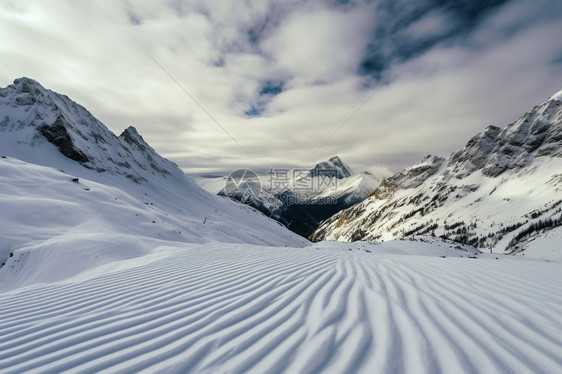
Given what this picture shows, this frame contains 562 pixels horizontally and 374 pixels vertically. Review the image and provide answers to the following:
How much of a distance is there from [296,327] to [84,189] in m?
25.5

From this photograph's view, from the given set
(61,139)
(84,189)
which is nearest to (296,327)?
(84,189)

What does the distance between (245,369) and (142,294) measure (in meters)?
3.05

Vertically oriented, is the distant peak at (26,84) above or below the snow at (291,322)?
above

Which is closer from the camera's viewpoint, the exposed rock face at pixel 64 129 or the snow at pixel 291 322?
the snow at pixel 291 322

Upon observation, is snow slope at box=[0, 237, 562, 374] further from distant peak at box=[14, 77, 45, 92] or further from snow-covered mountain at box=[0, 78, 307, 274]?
distant peak at box=[14, 77, 45, 92]

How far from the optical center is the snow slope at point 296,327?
222cm

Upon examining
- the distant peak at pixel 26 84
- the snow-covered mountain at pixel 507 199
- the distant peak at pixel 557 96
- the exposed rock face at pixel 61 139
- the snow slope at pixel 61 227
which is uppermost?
the distant peak at pixel 557 96

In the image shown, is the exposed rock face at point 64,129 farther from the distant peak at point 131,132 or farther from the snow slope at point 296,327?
the snow slope at point 296,327

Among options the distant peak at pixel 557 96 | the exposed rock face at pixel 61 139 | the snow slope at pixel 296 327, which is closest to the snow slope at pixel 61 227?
the snow slope at pixel 296 327

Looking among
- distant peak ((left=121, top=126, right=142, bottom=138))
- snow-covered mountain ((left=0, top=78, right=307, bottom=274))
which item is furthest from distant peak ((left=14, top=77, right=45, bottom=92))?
distant peak ((left=121, top=126, right=142, bottom=138))

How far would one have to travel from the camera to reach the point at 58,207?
52.5 feet

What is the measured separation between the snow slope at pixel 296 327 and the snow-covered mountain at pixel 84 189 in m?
9.59

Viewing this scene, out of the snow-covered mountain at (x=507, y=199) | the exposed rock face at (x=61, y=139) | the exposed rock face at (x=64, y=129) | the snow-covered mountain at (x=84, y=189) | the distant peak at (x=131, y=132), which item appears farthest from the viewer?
the snow-covered mountain at (x=507, y=199)

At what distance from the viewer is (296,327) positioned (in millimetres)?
2805
